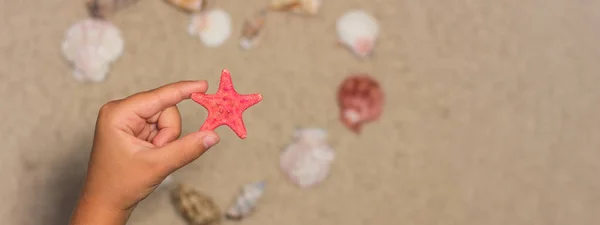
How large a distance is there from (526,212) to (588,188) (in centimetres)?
11

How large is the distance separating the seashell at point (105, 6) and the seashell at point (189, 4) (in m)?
0.07

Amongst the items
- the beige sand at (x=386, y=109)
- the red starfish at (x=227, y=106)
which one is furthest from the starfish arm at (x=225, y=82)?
the beige sand at (x=386, y=109)

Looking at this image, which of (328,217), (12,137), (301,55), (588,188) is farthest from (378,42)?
(12,137)

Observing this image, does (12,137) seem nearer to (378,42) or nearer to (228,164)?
(228,164)

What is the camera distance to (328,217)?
97 cm

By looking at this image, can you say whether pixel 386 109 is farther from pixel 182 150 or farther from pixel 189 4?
pixel 182 150

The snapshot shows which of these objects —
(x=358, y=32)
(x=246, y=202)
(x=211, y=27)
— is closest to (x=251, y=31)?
(x=211, y=27)

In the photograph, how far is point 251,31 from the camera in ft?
3.23

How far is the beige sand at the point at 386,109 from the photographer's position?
0.96 metres

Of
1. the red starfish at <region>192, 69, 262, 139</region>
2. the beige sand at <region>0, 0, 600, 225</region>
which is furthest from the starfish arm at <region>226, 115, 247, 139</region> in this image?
the beige sand at <region>0, 0, 600, 225</region>

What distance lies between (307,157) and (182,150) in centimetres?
39

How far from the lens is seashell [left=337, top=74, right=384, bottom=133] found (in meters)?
0.97

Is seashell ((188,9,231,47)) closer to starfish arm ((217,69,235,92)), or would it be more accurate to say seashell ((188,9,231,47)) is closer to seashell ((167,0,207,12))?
seashell ((167,0,207,12))

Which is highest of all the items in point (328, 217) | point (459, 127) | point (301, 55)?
point (301, 55)
